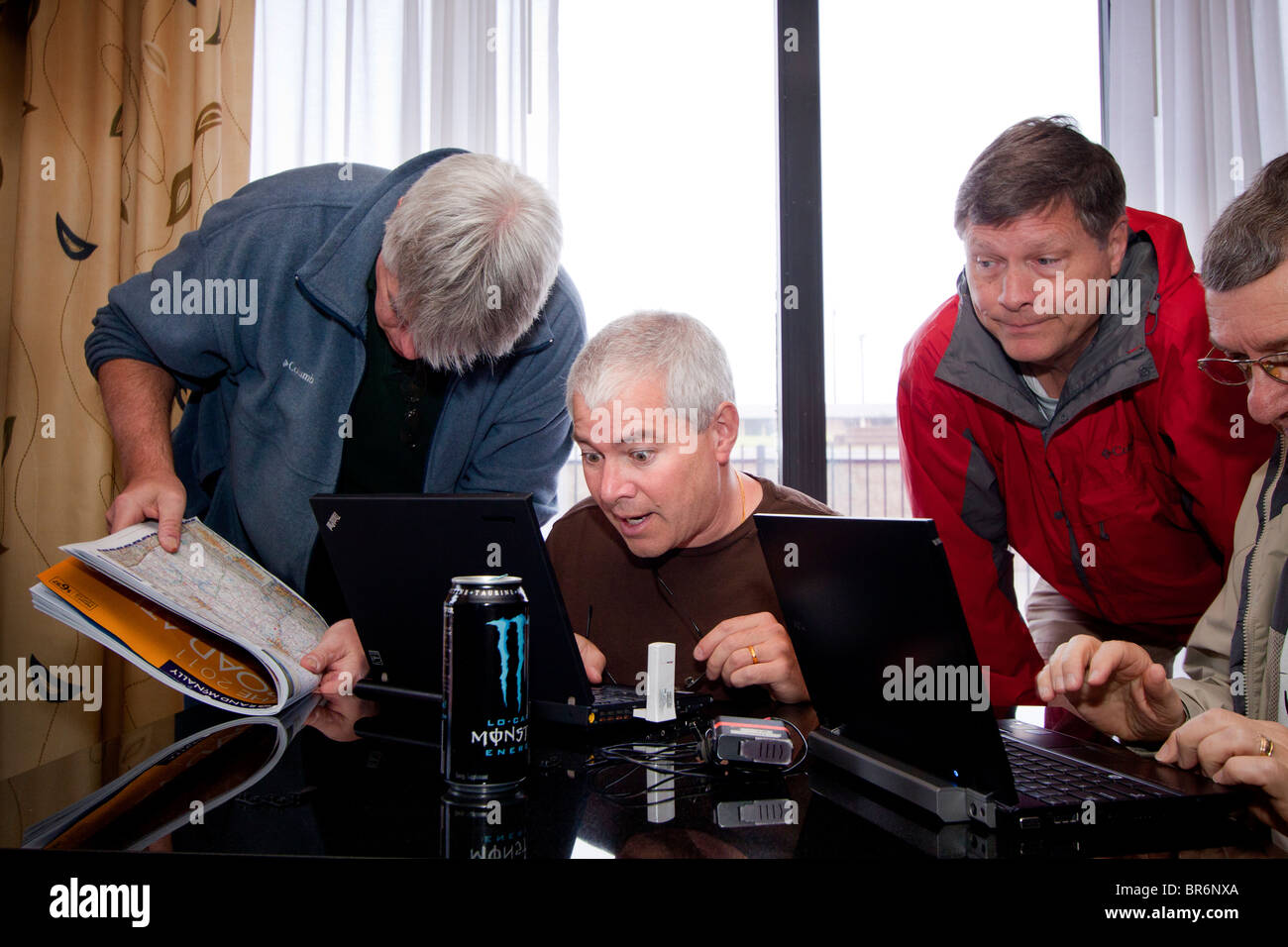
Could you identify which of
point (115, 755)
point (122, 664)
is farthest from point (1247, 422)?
point (122, 664)

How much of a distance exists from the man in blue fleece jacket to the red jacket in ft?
2.58

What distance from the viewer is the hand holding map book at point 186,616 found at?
117cm

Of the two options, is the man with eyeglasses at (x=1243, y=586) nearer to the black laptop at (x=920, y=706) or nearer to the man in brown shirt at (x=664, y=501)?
the black laptop at (x=920, y=706)

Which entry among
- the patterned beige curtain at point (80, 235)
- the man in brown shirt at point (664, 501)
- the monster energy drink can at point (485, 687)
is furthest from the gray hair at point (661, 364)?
the patterned beige curtain at point (80, 235)

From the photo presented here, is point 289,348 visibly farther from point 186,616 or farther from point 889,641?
point 889,641

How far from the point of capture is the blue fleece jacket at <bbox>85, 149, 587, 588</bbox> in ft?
5.82

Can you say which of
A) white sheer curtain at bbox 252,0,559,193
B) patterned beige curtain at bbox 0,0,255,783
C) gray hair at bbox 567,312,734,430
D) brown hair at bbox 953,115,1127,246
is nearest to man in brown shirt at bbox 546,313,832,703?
gray hair at bbox 567,312,734,430

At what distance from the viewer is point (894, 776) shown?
2.85 feet

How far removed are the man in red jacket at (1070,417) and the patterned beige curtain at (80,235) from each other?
1926 millimetres

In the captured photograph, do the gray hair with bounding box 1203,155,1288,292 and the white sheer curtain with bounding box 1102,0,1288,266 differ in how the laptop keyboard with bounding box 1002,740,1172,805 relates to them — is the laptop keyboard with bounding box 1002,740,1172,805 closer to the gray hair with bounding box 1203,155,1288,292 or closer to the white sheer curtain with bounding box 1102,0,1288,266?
the gray hair with bounding box 1203,155,1288,292

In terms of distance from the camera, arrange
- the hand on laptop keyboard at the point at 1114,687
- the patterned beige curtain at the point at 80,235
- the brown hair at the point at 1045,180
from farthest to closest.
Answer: the patterned beige curtain at the point at 80,235 → the brown hair at the point at 1045,180 → the hand on laptop keyboard at the point at 1114,687

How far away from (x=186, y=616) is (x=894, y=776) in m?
0.84

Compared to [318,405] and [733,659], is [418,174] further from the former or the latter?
[733,659]

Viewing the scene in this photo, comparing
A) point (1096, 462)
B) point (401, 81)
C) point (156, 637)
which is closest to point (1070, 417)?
point (1096, 462)
